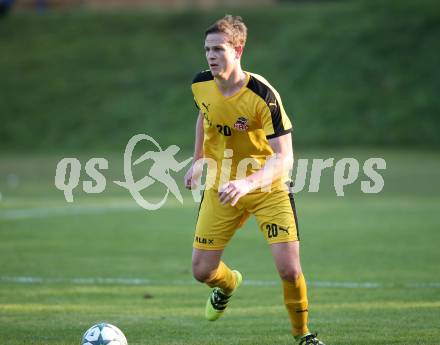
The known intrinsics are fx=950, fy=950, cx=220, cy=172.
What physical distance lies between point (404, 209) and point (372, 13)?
2655 centimetres

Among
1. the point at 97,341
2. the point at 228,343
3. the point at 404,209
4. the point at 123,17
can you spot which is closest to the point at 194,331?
the point at 228,343

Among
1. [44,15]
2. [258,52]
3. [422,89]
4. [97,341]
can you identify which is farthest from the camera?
[44,15]

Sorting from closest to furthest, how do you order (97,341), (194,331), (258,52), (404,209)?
1. (97,341)
2. (194,331)
3. (404,209)
4. (258,52)

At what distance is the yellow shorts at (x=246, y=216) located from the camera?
7.35 m

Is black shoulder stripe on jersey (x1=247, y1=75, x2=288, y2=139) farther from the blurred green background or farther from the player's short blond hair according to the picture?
the blurred green background

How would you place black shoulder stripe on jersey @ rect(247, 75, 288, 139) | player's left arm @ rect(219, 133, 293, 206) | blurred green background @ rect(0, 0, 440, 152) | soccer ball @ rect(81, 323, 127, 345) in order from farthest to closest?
1. blurred green background @ rect(0, 0, 440, 152)
2. black shoulder stripe on jersey @ rect(247, 75, 288, 139)
3. player's left arm @ rect(219, 133, 293, 206)
4. soccer ball @ rect(81, 323, 127, 345)

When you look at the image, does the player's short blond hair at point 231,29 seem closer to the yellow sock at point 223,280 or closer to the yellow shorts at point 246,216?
the yellow shorts at point 246,216

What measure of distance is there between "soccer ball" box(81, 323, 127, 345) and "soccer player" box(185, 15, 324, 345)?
4.09ft

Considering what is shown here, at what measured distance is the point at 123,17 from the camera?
49562 millimetres

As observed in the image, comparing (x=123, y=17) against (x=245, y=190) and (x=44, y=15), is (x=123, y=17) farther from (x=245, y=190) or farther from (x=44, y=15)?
(x=245, y=190)

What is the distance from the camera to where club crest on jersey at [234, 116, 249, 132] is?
7539mm

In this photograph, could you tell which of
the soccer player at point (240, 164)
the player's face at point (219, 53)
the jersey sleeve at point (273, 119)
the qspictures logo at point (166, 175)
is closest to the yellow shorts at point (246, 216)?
the soccer player at point (240, 164)

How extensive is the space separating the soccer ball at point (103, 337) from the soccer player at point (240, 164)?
1.25m

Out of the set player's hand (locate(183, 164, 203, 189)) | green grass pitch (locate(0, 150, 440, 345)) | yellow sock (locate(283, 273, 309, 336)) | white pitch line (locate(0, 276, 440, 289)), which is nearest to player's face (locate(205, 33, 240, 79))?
player's hand (locate(183, 164, 203, 189))
